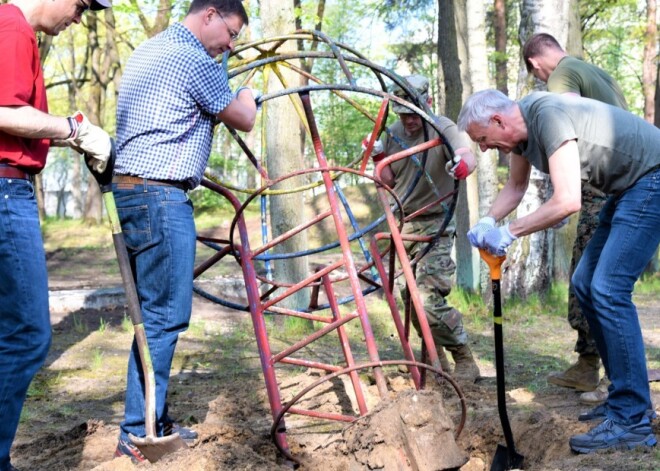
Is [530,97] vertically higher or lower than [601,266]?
higher

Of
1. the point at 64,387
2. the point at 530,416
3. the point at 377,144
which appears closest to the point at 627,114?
the point at 530,416

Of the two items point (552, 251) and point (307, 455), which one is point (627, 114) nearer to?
point (307, 455)

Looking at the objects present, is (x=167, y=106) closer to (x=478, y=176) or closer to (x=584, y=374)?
(x=584, y=374)

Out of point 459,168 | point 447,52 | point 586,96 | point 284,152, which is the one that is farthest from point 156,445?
point 447,52

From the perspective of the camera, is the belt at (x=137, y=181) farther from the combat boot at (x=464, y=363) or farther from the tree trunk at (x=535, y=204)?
the tree trunk at (x=535, y=204)

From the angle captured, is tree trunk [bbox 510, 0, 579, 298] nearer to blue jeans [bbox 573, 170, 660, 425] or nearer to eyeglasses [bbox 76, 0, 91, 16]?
blue jeans [bbox 573, 170, 660, 425]

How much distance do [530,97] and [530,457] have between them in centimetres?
161

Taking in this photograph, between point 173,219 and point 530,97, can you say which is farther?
point 530,97

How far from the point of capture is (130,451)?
132 inches

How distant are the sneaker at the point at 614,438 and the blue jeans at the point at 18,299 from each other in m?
2.24

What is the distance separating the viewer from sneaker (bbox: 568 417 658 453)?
346cm

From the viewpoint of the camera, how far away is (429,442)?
10.3 ft

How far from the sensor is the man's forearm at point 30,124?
109 inches

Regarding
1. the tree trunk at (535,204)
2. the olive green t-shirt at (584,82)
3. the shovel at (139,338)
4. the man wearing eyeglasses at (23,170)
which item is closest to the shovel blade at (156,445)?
the shovel at (139,338)
